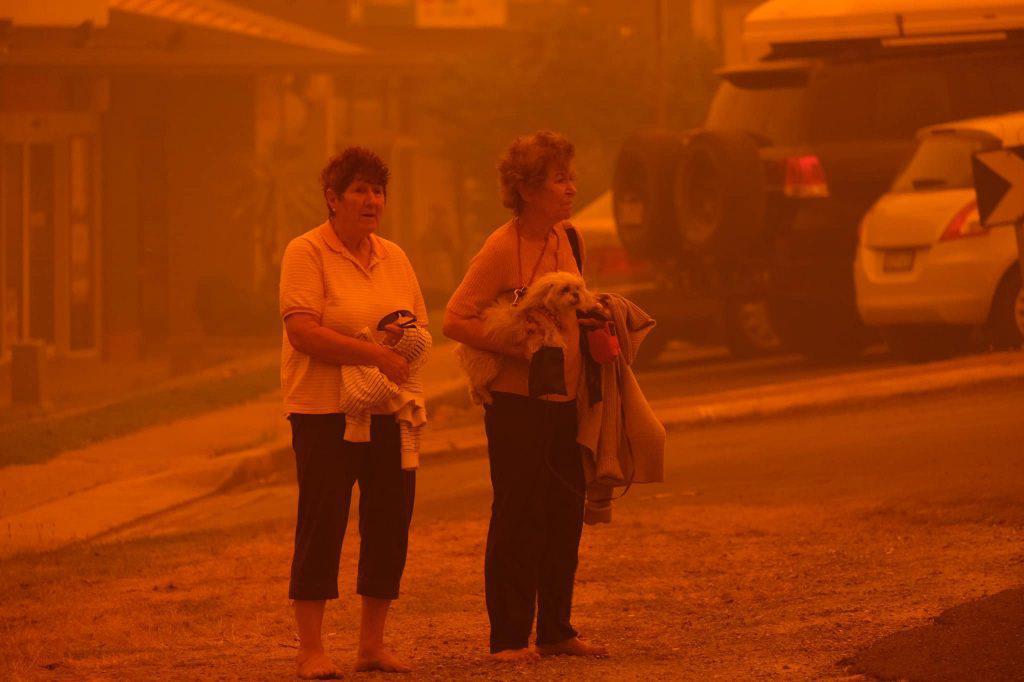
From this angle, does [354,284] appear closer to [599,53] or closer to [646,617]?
[646,617]

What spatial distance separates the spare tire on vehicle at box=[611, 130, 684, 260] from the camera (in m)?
15.7

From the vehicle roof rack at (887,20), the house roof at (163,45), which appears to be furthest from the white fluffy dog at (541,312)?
the house roof at (163,45)

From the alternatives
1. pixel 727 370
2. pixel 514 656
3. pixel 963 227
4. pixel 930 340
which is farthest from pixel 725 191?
pixel 514 656

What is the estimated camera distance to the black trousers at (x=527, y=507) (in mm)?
6398

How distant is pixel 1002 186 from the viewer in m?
10.7

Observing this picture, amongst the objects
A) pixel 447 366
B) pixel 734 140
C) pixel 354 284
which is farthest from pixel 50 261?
pixel 354 284

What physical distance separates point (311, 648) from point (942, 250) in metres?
8.76

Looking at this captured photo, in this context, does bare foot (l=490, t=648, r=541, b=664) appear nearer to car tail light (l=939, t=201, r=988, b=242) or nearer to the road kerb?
the road kerb

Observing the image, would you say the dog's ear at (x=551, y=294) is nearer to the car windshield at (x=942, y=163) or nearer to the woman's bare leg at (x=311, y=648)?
the woman's bare leg at (x=311, y=648)

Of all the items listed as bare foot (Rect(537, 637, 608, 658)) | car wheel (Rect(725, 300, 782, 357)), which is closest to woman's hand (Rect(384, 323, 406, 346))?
bare foot (Rect(537, 637, 608, 658))

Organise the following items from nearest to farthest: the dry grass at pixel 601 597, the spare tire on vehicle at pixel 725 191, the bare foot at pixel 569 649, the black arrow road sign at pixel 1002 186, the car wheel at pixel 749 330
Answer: the bare foot at pixel 569 649 < the dry grass at pixel 601 597 < the black arrow road sign at pixel 1002 186 < the spare tire on vehicle at pixel 725 191 < the car wheel at pixel 749 330

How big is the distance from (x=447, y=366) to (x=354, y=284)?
37.6 feet

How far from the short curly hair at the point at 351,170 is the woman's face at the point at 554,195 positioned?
0.47 meters

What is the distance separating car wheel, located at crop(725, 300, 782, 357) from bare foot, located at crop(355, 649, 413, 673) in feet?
35.5
